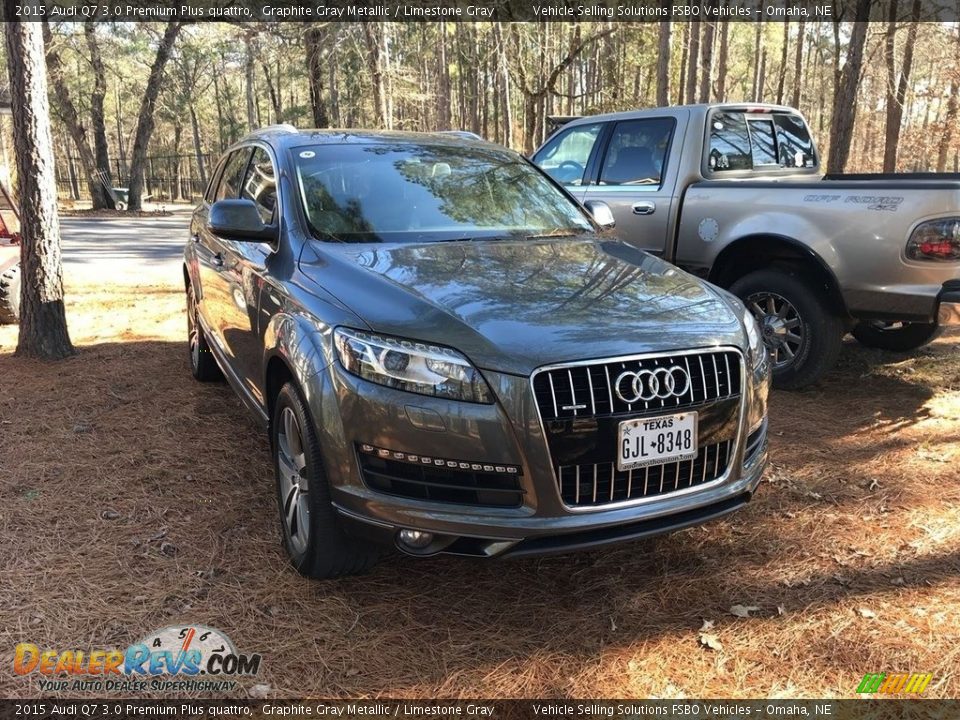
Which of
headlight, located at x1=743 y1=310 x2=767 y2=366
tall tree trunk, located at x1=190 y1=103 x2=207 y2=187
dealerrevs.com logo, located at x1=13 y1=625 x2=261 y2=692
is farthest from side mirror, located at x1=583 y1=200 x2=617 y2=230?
tall tree trunk, located at x1=190 y1=103 x2=207 y2=187

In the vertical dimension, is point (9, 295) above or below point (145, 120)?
below

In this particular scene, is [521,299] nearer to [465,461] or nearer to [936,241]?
[465,461]

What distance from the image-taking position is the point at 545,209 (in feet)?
13.4

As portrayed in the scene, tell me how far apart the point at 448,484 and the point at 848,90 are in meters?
10.4

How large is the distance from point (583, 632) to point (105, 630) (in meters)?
1.80

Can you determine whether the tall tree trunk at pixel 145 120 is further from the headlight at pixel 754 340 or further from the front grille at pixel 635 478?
the front grille at pixel 635 478

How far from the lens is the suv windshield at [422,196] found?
11.8 feet

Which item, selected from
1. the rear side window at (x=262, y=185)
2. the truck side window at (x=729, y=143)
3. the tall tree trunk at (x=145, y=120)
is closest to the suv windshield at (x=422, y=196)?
the rear side window at (x=262, y=185)

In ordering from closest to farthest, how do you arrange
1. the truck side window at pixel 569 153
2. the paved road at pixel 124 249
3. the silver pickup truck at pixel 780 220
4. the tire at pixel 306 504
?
the tire at pixel 306 504 → the silver pickup truck at pixel 780 220 → the truck side window at pixel 569 153 → the paved road at pixel 124 249

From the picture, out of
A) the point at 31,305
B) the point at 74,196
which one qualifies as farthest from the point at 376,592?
the point at 74,196

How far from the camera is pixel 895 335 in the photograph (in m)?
6.18

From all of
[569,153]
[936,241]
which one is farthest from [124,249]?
[936,241]

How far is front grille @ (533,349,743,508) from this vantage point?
2.47 metres

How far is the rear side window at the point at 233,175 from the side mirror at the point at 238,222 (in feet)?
4.15
